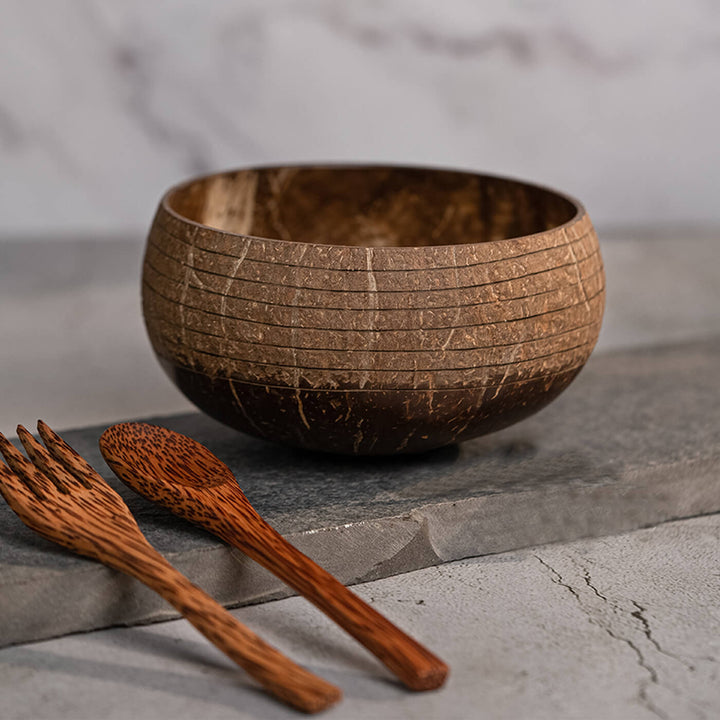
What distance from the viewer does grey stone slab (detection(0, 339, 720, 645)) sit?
2.48 ft

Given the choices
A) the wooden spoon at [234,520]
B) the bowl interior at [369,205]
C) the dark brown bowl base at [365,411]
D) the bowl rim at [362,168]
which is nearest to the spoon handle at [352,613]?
the wooden spoon at [234,520]

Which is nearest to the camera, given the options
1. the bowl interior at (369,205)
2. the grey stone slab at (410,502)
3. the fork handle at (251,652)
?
the fork handle at (251,652)

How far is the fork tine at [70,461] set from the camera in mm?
803

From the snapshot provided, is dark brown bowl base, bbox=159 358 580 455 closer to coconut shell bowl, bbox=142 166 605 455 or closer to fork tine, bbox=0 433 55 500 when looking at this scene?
coconut shell bowl, bbox=142 166 605 455

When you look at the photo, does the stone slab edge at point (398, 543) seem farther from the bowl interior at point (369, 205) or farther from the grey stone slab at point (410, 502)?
the bowl interior at point (369, 205)

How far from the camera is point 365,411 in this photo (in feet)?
2.75

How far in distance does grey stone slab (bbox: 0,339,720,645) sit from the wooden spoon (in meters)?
0.02

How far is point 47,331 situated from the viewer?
4.93 feet

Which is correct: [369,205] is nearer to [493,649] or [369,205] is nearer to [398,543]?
[398,543]

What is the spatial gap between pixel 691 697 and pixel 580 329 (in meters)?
0.31

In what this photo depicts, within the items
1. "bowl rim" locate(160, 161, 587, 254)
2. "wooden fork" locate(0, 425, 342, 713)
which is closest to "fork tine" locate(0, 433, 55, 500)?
"wooden fork" locate(0, 425, 342, 713)

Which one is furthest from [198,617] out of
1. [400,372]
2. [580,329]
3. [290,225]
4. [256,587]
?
[290,225]

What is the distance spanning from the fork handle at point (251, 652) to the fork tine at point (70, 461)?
0.13 meters

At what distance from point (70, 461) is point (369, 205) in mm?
477
